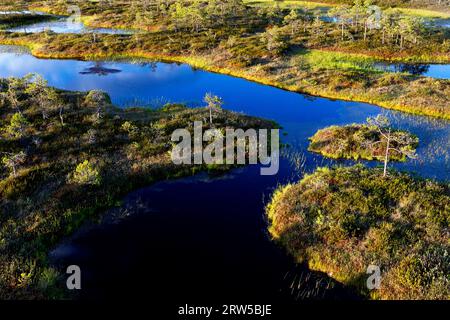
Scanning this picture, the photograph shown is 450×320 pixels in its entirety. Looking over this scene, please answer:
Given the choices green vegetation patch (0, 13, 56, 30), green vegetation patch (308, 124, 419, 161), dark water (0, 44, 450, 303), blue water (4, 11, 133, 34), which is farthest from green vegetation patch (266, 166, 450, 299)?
green vegetation patch (0, 13, 56, 30)

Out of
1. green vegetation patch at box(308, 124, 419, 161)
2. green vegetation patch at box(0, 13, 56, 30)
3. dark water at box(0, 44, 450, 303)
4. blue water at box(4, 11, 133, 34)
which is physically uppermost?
green vegetation patch at box(0, 13, 56, 30)

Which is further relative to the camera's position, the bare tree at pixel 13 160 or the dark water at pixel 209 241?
the bare tree at pixel 13 160

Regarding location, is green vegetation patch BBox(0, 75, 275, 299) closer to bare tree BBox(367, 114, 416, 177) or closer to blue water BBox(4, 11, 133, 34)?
bare tree BBox(367, 114, 416, 177)

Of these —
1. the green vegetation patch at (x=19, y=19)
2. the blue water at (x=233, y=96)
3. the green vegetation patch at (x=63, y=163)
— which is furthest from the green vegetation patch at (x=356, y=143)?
the green vegetation patch at (x=19, y=19)

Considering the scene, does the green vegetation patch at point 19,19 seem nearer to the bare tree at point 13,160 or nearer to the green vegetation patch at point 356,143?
the bare tree at point 13,160
